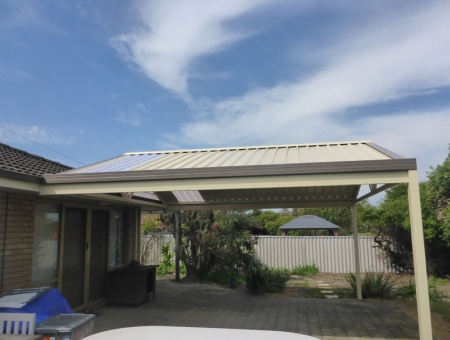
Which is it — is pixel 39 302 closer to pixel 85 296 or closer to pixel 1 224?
pixel 1 224

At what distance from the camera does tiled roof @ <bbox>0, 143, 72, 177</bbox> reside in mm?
6145

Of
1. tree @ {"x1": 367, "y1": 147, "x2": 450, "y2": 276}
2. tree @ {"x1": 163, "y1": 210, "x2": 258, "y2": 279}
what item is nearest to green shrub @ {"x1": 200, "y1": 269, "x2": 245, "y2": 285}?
tree @ {"x1": 163, "y1": 210, "x2": 258, "y2": 279}

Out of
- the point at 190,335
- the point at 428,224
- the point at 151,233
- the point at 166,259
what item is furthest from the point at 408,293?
the point at 151,233

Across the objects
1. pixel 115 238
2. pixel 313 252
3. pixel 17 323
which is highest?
pixel 115 238

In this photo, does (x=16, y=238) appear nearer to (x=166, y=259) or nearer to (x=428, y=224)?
(x=166, y=259)

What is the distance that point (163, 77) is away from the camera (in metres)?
15.5

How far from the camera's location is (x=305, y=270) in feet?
53.0

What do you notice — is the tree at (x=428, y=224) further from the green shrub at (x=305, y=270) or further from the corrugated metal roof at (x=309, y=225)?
the corrugated metal roof at (x=309, y=225)

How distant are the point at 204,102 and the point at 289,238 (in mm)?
8516

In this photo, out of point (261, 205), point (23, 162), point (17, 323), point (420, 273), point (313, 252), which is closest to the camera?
point (17, 323)

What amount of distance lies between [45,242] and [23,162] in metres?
1.66

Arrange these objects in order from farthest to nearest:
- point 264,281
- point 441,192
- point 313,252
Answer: point 313,252
point 441,192
point 264,281

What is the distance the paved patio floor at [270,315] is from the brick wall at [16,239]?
1747mm

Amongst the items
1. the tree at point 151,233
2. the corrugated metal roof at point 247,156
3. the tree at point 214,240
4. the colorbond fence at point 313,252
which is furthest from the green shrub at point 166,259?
the corrugated metal roof at point 247,156
